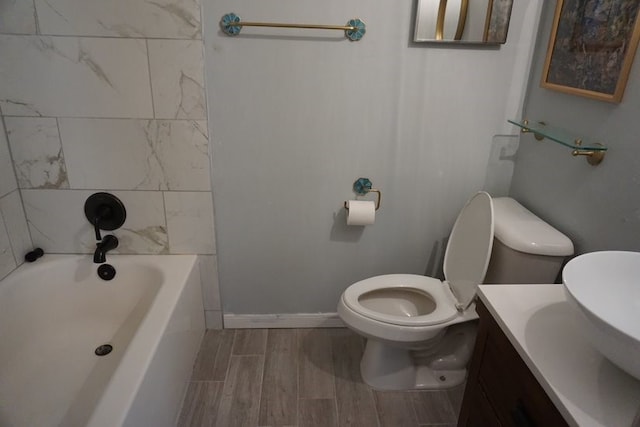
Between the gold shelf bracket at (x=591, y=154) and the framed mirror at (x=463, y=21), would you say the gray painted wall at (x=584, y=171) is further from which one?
the framed mirror at (x=463, y=21)

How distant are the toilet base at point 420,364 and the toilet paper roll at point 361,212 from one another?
53cm

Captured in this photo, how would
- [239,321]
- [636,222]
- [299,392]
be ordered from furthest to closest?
[239,321] < [299,392] < [636,222]

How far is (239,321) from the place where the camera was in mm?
2162

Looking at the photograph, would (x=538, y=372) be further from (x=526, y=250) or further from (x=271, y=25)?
(x=271, y=25)

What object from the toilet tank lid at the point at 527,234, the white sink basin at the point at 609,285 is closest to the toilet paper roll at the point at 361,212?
the toilet tank lid at the point at 527,234

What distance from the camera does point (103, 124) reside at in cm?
171

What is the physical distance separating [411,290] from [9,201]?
1792 mm

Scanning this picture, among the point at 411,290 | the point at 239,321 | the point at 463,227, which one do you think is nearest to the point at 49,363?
the point at 239,321

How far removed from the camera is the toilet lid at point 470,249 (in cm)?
A: 156

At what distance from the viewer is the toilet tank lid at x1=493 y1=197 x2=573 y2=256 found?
142 centimetres

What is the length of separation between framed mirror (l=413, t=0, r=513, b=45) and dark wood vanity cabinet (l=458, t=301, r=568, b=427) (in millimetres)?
1098

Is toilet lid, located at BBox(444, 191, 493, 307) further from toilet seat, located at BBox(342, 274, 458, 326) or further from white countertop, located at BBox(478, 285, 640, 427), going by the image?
white countertop, located at BBox(478, 285, 640, 427)

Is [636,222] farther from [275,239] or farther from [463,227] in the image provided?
[275,239]

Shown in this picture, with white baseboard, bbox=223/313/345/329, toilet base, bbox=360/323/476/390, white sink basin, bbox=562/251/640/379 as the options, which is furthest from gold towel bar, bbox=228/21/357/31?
white baseboard, bbox=223/313/345/329
